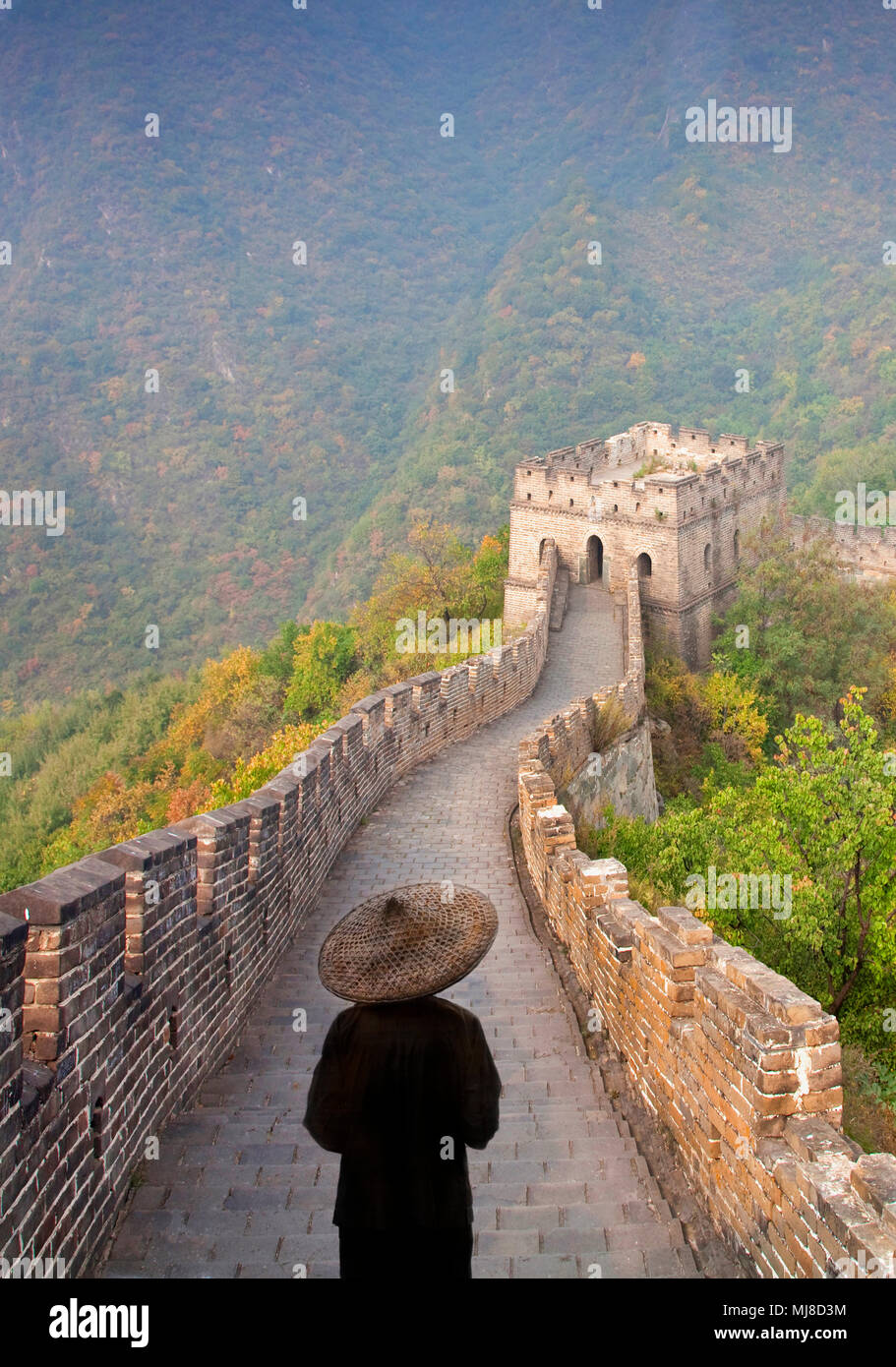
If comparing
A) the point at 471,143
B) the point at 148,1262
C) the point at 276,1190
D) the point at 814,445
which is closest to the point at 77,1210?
the point at 148,1262

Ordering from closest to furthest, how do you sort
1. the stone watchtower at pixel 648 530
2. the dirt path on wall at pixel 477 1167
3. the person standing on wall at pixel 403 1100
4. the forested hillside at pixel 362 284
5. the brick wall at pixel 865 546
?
the person standing on wall at pixel 403 1100
the dirt path on wall at pixel 477 1167
the stone watchtower at pixel 648 530
the brick wall at pixel 865 546
the forested hillside at pixel 362 284

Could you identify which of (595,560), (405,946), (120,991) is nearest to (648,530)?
(595,560)

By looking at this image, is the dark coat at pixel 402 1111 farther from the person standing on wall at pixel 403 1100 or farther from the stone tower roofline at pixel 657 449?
the stone tower roofline at pixel 657 449

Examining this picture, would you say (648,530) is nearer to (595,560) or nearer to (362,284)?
(595,560)

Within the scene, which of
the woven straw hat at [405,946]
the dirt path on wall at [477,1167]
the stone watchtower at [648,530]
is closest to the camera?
the woven straw hat at [405,946]

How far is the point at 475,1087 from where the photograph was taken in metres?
3.27

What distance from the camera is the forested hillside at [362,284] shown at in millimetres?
57688

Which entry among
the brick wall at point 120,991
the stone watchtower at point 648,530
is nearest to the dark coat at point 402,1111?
the brick wall at point 120,991

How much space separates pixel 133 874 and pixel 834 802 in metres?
6.92

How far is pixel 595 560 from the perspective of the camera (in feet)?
85.9

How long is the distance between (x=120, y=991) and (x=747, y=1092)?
2240 mm

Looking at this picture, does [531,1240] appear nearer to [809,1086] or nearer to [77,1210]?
[809,1086]

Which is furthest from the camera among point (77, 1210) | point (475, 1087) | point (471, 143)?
point (471, 143)

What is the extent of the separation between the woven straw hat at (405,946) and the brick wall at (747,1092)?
3.67ft
